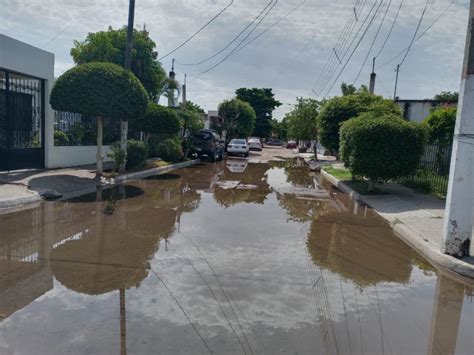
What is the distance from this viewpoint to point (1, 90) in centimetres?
1273

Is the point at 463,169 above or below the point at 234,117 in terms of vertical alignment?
below

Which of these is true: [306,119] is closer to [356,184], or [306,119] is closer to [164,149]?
[164,149]

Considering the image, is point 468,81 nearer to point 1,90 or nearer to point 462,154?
point 462,154

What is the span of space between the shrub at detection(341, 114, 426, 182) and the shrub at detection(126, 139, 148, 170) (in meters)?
8.47

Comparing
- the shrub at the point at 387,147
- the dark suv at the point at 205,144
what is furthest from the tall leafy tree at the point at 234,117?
the shrub at the point at 387,147

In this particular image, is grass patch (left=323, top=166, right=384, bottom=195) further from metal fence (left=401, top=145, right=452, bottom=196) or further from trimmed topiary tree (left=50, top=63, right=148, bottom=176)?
trimmed topiary tree (left=50, top=63, right=148, bottom=176)

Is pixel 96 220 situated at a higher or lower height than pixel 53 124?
lower

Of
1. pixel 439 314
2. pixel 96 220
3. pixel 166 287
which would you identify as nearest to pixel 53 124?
pixel 96 220

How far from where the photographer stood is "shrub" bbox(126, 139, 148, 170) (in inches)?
642

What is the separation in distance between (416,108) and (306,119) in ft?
26.8

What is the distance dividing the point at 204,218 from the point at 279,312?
486cm

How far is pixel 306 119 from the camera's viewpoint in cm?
3102

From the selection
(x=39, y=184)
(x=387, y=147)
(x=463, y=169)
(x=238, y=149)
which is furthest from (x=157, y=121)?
(x=238, y=149)

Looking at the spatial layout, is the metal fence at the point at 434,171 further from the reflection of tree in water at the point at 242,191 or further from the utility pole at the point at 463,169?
the utility pole at the point at 463,169
